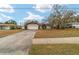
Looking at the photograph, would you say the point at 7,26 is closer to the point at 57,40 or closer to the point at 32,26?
the point at 32,26

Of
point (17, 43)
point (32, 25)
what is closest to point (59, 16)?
point (32, 25)

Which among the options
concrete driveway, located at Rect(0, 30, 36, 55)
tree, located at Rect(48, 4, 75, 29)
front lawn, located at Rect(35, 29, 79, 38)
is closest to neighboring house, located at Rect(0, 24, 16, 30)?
concrete driveway, located at Rect(0, 30, 36, 55)

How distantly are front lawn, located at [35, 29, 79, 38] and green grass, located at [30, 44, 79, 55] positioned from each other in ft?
0.35

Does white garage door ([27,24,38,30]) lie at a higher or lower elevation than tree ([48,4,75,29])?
lower

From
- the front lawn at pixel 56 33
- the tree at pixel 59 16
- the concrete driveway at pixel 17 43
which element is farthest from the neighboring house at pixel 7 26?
the tree at pixel 59 16

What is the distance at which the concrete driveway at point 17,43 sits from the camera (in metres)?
1.89

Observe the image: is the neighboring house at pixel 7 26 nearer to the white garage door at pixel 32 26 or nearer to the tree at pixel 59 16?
the white garage door at pixel 32 26

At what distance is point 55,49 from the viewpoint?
188cm

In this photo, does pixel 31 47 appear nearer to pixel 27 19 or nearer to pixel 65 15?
pixel 27 19

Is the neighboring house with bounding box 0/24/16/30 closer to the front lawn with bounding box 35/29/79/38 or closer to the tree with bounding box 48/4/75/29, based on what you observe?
the front lawn with bounding box 35/29/79/38

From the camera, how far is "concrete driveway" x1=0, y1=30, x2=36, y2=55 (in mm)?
1888

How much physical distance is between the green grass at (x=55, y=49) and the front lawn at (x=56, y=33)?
4.2 inches

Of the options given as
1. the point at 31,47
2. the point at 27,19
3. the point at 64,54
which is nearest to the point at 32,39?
the point at 31,47

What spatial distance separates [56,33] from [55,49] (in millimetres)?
176
